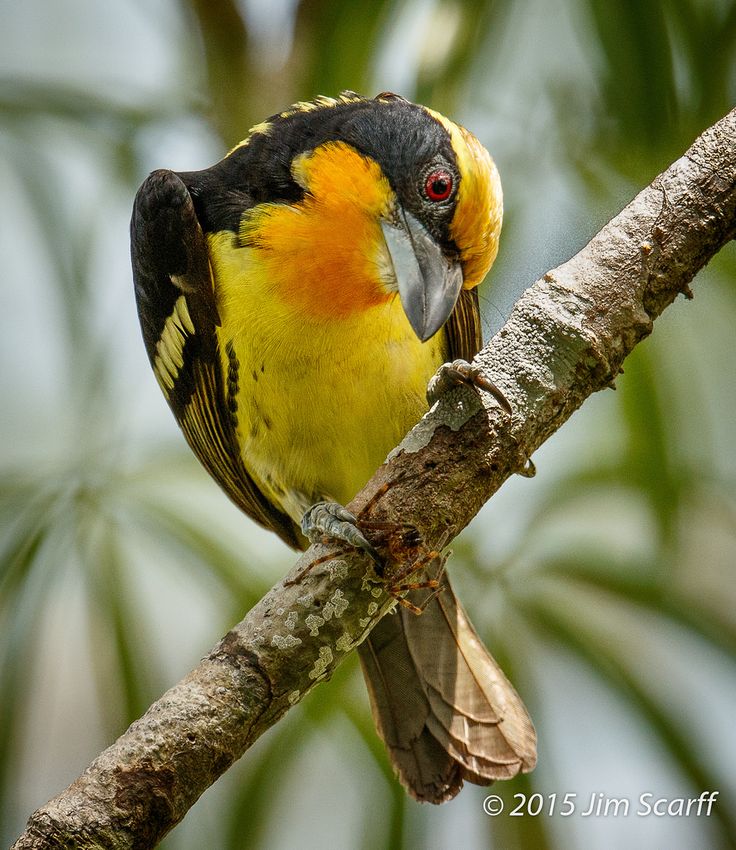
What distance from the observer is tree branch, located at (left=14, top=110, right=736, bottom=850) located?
1609 millimetres

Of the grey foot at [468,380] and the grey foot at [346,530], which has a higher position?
the grey foot at [468,380]

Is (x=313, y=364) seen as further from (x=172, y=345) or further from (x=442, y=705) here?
(x=442, y=705)

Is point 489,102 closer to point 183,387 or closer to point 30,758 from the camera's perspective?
point 183,387

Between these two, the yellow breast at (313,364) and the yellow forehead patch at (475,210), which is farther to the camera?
the yellow breast at (313,364)

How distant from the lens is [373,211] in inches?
94.1

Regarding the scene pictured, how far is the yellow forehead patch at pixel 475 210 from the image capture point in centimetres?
233

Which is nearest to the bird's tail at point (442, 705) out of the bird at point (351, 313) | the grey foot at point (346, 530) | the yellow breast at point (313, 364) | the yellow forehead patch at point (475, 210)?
the bird at point (351, 313)

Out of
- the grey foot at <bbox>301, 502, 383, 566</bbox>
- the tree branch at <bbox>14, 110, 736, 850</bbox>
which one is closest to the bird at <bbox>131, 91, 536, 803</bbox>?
the grey foot at <bbox>301, 502, 383, 566</bbox>

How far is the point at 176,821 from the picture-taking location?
1.55 m

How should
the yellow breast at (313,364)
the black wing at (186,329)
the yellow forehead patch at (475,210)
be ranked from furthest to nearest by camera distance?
the black wing at (186,329) < the yellow breast at (313,364) < the yellow forehead patch at (475,210)

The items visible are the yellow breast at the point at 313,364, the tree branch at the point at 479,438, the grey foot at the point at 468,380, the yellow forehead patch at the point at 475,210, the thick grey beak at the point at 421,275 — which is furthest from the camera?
the yellow breast at the point at 313,364

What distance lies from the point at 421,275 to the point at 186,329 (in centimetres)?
83

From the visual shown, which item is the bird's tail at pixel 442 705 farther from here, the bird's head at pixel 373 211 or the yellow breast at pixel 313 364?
the bird's head at pixel 373 211

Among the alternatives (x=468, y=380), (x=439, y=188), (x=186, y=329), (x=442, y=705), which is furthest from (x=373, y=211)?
(x=442, y=705)
